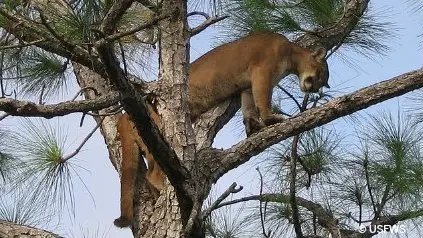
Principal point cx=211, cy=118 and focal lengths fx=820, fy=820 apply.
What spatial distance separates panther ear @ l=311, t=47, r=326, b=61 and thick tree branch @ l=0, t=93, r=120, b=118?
55.6 inches

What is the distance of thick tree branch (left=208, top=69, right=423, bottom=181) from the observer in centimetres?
211

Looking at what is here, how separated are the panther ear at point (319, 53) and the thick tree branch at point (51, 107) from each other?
141 cm

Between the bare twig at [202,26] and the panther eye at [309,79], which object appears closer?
the bare twig at [202,26]

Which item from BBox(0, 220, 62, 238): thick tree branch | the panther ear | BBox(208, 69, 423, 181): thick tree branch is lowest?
BBox(0, 220, 62, 238): thick tree branch

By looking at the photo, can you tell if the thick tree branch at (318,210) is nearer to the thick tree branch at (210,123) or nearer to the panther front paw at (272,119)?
the thick tree branch at (210,123)

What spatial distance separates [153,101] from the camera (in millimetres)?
2363

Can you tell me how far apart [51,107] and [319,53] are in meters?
1.61

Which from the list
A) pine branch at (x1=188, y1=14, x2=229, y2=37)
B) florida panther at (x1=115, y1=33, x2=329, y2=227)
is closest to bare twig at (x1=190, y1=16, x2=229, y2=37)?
pine branch at (x1=188, y1=14, x2=229, y2=37)

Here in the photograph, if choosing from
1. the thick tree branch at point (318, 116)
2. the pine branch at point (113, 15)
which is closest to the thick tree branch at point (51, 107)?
the pine branch at point (113, 15)

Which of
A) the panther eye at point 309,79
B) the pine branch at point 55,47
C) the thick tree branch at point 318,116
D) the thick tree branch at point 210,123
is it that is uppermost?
the panther eye at point 309,79

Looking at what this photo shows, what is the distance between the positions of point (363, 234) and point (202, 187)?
0.51 m

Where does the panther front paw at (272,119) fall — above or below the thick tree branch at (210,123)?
above

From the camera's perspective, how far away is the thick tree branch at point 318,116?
2.11 m

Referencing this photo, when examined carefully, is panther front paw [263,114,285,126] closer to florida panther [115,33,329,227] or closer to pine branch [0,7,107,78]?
florida panther [115,33,329,227]
